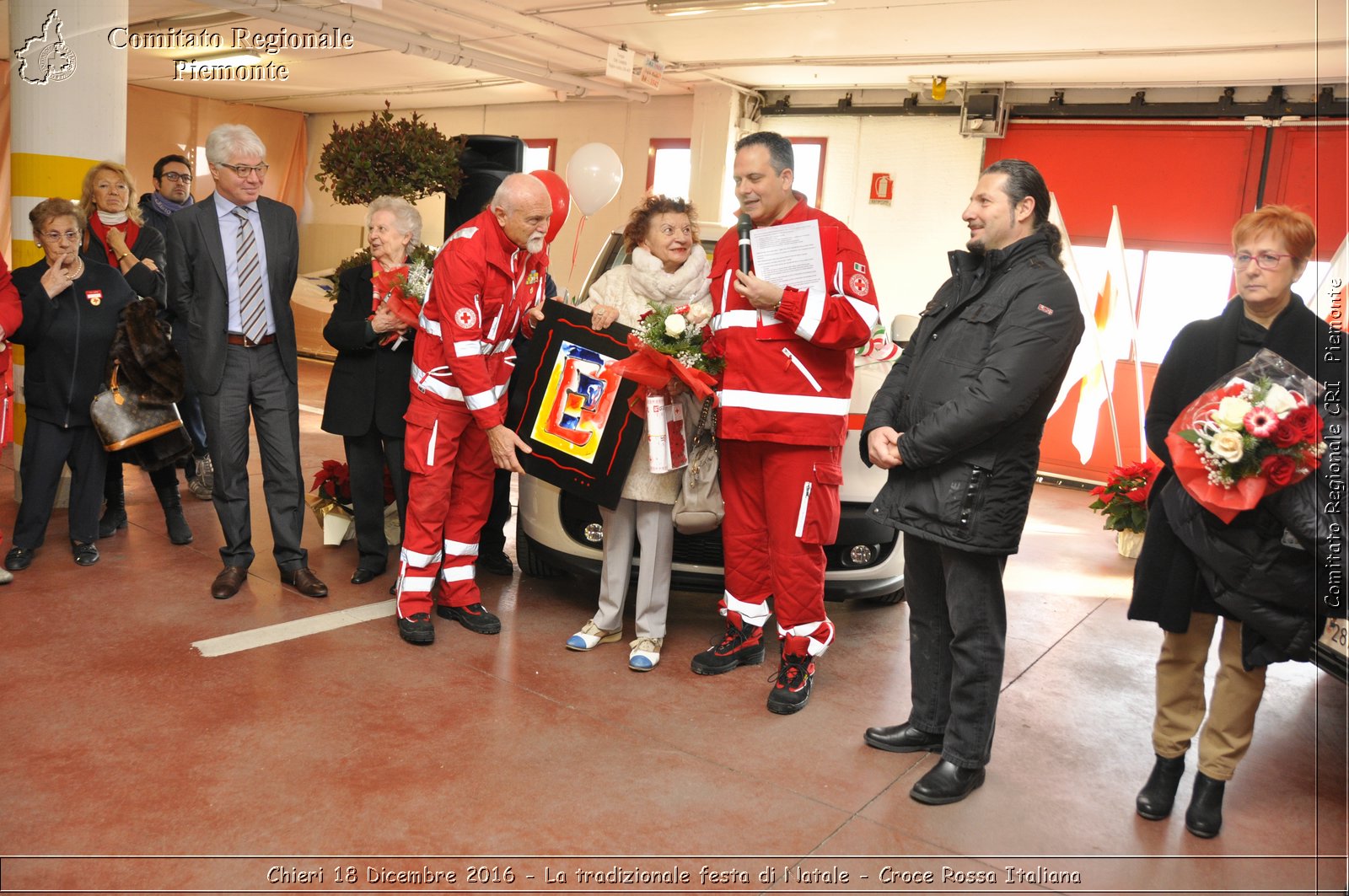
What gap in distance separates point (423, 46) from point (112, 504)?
6.62 metres

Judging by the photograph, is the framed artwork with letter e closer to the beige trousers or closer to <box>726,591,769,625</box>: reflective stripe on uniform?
<box>726,591,769,625</box>: reflective stripe on uniform

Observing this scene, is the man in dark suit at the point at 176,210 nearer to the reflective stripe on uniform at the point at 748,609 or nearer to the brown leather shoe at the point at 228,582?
the brown leather shoe at the point at 228,582

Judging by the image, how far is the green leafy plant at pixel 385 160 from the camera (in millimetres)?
5359

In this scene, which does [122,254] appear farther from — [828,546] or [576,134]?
[576,134]

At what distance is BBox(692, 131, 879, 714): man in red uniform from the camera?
11.9 feet

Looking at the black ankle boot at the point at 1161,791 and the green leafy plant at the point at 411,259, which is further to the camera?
the green leafy plant at the point at 411,259

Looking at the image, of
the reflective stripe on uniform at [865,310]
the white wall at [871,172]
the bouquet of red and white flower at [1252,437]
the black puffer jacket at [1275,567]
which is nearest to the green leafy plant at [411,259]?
the reflective stripe on uniform at [865,310]

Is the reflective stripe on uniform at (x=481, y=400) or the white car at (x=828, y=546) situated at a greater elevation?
the reflective stripe on uniform at (x=481, y=400)

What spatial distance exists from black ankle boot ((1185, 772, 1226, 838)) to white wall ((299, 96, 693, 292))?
9946 millimetres

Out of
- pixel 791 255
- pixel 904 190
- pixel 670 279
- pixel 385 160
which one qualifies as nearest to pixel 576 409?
pixel 670 279

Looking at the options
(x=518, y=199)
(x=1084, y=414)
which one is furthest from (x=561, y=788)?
(x=1084, y=414)

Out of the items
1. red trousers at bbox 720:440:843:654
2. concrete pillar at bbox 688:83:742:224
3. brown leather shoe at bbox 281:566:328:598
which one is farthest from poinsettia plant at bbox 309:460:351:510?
concrete pillar at bbox 688:83:742:224

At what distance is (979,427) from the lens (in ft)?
9.92

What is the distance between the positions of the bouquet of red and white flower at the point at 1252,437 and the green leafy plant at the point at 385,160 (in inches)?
157
